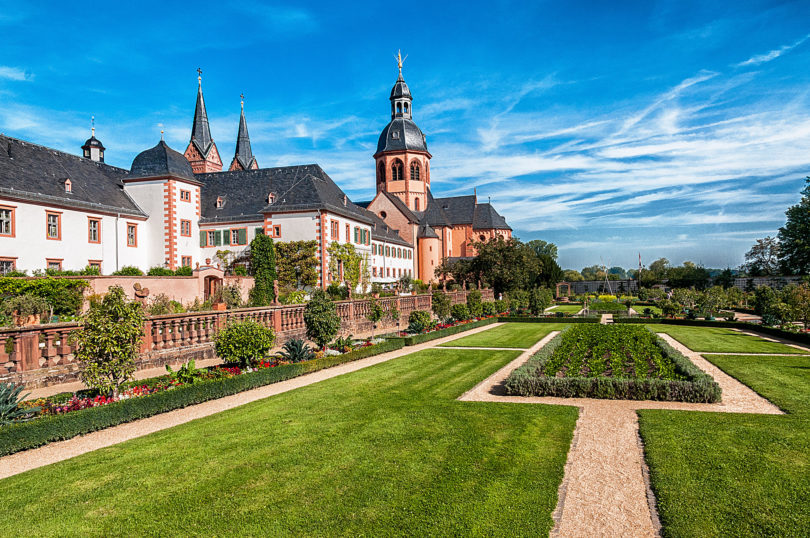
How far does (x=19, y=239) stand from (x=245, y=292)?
13617 millimetres

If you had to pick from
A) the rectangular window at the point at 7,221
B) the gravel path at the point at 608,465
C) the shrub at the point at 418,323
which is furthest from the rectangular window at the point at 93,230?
the gravel path at the point at 608,465

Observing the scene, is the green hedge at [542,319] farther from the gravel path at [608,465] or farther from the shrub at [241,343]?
the shrub at [241,343]

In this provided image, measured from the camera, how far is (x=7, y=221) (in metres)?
27.9

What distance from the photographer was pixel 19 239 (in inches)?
1112

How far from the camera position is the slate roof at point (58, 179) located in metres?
29.1

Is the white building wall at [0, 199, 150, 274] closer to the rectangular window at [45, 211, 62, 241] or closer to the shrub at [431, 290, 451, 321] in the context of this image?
the rectangular window at [45, 211, 62, 241]

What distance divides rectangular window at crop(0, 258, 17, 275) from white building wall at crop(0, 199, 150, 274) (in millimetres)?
167

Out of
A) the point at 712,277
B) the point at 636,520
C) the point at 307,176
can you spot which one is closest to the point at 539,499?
the point at 636,520

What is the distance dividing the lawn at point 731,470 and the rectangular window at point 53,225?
110 feet

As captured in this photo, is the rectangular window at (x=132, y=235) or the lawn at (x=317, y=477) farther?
the rectangular window at (x=132, y=235)

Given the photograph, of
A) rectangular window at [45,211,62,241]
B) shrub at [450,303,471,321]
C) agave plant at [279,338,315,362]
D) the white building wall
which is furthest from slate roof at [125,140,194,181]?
agave plant at [279,338,315,362]

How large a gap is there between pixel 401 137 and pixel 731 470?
64.7 metres

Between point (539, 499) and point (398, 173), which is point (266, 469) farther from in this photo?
point (398, 173)

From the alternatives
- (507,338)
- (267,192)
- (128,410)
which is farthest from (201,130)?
(128,410)
